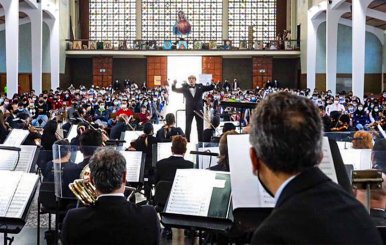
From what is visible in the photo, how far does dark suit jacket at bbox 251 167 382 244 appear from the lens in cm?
204

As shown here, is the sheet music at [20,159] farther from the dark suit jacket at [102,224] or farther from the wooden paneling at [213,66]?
the wooden paneling at [213,66]

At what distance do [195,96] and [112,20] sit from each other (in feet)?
117

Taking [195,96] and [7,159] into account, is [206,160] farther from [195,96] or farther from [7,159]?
[195,96]

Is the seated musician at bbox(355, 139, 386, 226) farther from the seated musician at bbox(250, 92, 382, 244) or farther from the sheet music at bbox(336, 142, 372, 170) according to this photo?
the seated musician at bbox(250, 92, 382, 244)

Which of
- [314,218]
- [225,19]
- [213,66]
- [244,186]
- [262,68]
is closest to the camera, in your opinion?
[314,218]

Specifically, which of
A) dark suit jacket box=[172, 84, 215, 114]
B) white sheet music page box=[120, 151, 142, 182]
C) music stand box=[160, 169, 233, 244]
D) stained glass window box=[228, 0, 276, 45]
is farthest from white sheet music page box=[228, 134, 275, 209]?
stained glass window box=[228, 0, 276, 45]

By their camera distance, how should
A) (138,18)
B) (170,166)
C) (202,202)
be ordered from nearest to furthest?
(202,202) < (170,166) < (138,18)

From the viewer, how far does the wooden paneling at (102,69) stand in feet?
155

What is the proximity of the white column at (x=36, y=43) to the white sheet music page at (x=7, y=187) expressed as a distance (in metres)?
30.3

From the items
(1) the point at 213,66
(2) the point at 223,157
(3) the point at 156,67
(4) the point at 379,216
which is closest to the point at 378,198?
(4) the point at 379,216

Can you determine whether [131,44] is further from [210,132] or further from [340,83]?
[210,132]

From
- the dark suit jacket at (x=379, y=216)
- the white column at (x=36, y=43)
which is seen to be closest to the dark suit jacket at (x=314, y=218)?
the dark suit jacket at (x=379, y=216)

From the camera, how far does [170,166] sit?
26.1 feet

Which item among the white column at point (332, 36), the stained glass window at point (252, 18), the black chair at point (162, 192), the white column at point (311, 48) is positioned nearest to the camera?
the black chair at point (162, 192)
